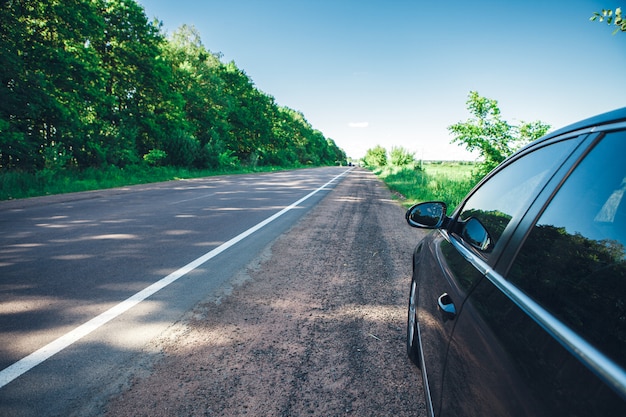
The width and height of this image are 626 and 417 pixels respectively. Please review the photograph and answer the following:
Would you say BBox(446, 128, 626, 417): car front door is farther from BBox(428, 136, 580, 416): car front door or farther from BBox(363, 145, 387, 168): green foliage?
BBox(363, 145, 387, 168): green foliage

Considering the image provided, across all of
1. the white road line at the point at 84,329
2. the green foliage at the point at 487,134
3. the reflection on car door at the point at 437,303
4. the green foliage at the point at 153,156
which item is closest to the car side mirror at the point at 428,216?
the reflection on car door at the point at 437,303

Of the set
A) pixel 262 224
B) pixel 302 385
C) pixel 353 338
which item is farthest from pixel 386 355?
pixel 262 224

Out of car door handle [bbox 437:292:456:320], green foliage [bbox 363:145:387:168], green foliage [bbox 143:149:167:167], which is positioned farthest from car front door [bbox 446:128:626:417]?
green foliage [bbox 363:145:387:168]

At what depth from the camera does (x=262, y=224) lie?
7.07 m

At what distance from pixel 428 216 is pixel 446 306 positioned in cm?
88

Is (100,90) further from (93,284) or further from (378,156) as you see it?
(378,156)

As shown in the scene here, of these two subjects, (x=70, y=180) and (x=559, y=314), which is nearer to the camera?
(x=559, y=314)

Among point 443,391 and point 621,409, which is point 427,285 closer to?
point 443,391

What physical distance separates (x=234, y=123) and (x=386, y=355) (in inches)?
1796

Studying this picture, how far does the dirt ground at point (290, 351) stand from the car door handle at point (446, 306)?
83 centimetres

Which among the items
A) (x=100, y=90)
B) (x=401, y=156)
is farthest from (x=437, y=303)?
(x=401, y=156)

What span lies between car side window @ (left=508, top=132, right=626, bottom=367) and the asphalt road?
2510 millimetres

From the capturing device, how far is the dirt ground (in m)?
1.93

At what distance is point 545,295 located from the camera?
101 centimetres
